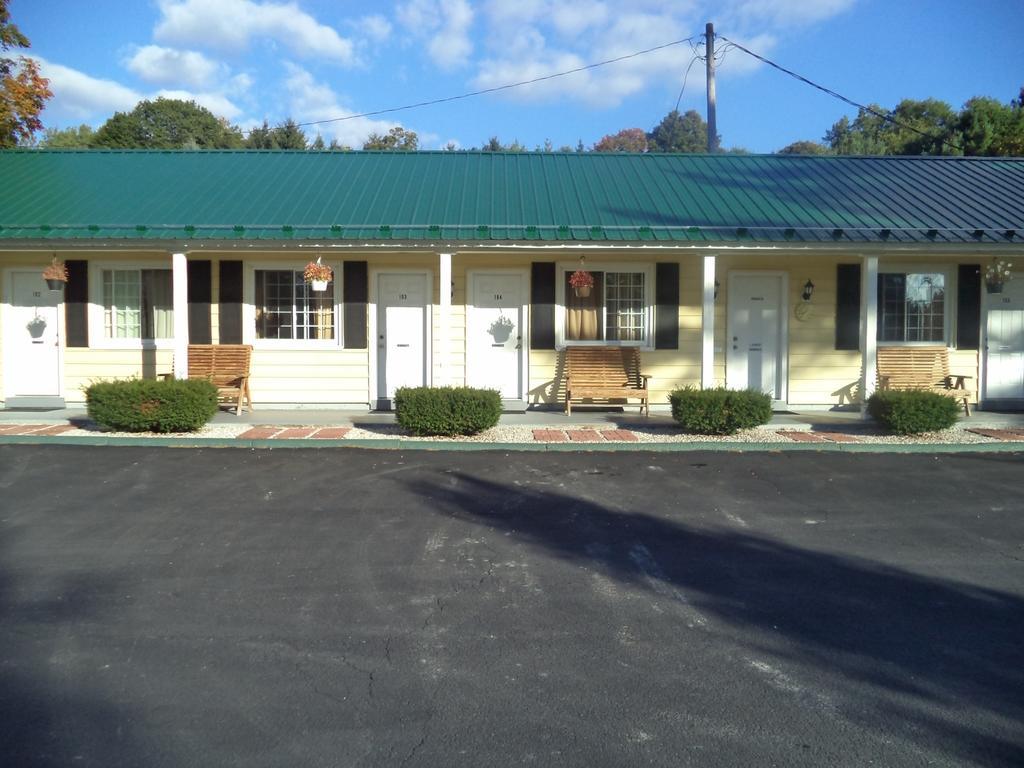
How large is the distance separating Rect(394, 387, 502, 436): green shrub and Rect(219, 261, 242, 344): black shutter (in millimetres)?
3998

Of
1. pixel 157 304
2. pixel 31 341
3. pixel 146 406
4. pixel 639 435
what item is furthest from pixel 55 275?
pixel 639 435

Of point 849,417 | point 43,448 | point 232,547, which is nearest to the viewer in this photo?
point 232,547

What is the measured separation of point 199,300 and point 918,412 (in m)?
10.5

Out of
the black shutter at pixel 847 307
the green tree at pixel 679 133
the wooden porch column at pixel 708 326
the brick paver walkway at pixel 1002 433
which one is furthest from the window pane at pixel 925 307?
the green tree at pixel 679 133

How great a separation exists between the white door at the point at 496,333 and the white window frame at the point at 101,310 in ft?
15.5

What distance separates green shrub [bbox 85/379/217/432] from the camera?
11.0 m

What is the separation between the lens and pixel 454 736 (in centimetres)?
365

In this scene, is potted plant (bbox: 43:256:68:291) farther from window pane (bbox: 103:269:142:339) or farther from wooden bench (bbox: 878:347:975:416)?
wooden bench (bbox: 878:347:975:416)

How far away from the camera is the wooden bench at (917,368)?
13.6m

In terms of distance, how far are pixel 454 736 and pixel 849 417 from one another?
36.1ft

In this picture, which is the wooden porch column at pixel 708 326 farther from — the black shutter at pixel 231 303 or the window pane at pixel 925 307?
the black shutter at pixel 231 303

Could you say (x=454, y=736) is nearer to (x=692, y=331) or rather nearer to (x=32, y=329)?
(x=692, y=331)

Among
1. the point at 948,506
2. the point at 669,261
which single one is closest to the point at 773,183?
the point at 669,261

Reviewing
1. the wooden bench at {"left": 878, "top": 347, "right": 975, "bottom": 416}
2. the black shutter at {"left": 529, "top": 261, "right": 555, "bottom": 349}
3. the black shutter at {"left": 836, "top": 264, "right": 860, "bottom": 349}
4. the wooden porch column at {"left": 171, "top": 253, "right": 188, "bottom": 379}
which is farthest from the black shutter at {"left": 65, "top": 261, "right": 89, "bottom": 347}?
the wooden bench at {"left": 878, "top": 347, "right": 975, "bottom": 416}
